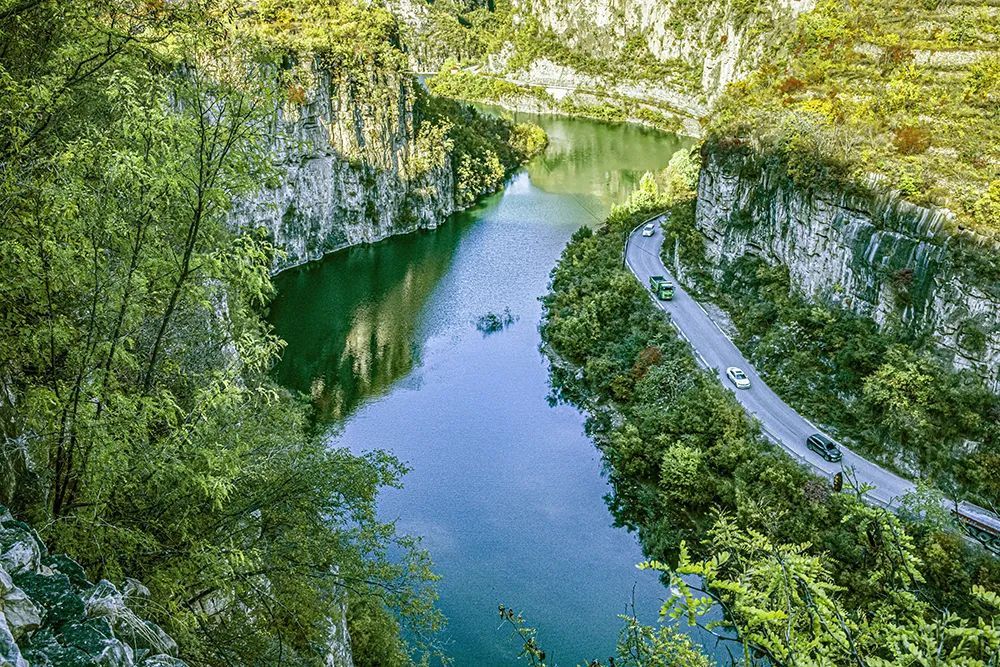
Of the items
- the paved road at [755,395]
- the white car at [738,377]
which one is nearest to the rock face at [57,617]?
the paved road at [755,395]

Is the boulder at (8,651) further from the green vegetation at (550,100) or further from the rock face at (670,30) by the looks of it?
the green vegetation at (550,100)

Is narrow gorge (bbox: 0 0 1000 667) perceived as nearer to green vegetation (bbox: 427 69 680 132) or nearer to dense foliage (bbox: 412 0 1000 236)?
dense foliage (bbox: 412 0 1000 236)

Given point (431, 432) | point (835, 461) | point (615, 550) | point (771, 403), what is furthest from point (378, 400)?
point (835, 461)

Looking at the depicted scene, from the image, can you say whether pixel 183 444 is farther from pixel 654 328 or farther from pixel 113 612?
pixel 654 328

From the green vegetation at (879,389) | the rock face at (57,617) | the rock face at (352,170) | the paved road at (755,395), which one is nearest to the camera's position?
the rock face at (57,617)

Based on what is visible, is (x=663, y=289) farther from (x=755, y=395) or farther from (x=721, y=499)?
(x=721, y=499)
